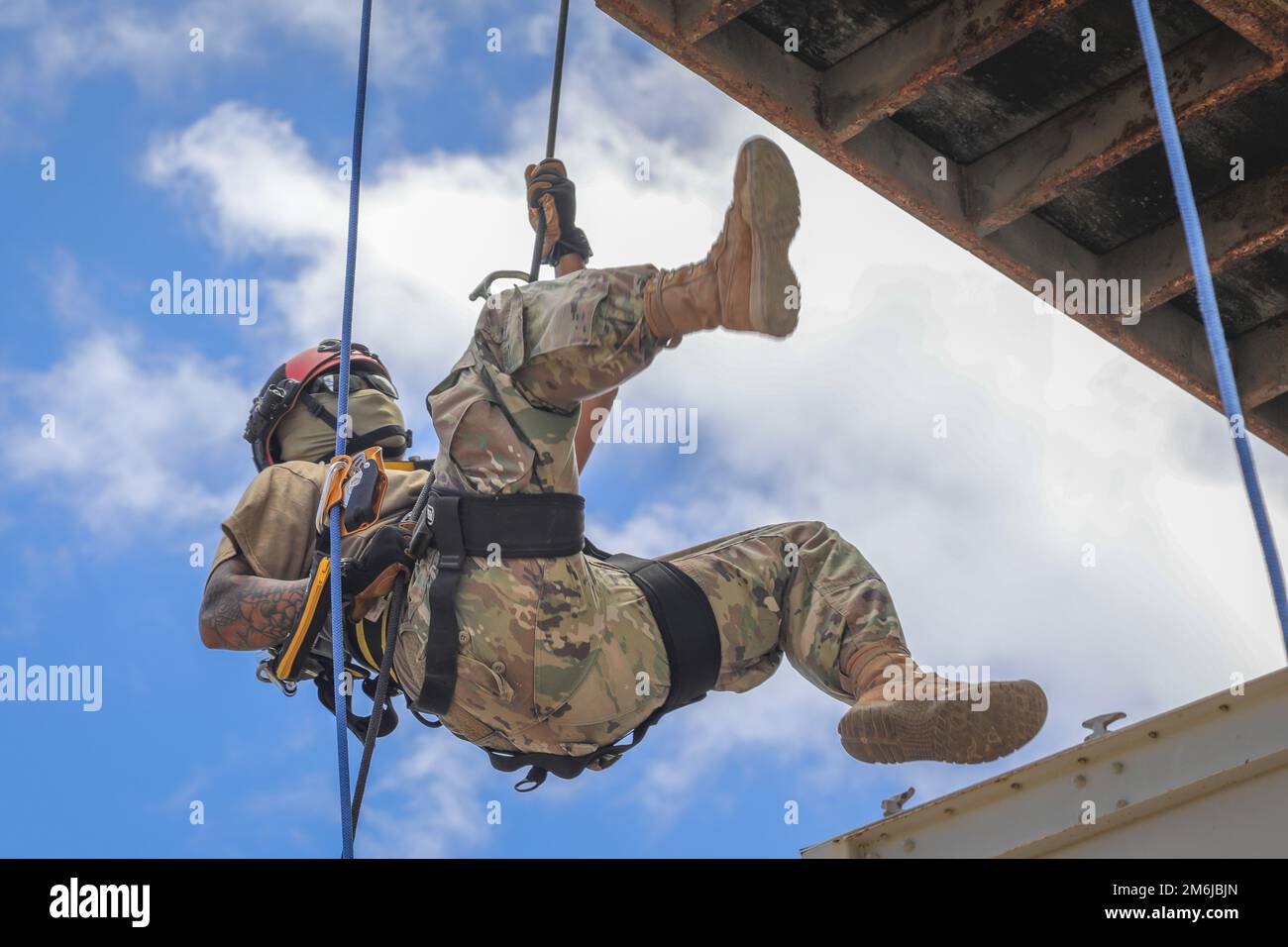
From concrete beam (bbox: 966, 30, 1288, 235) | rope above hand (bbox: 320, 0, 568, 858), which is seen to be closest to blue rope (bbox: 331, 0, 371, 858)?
rope above hand (bbox: 320, 0, 568, 858)

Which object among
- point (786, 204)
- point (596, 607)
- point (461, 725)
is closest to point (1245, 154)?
point (786, 204)

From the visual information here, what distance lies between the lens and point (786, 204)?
5.62 metres

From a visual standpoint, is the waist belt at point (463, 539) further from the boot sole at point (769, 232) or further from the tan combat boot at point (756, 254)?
the boot sole at point (769, 232)

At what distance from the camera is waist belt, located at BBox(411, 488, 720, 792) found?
6.03 m

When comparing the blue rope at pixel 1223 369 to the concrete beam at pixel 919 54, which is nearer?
the blue rope at pixel 1223 369

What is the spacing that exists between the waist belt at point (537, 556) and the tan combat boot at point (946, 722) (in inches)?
28.0

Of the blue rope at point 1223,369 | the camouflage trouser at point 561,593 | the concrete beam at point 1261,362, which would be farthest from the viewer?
the concrete beam at point 1261,362

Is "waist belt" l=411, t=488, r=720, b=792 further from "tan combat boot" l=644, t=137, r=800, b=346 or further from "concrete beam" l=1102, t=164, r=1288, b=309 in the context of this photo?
"concrete beam" l=1102, t=164, r=1288, b=309

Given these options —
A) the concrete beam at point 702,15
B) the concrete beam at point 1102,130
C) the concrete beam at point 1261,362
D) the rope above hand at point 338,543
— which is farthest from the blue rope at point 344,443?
the concrete beam at point 1261,362

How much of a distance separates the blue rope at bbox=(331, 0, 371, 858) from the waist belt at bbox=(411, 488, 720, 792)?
29cm

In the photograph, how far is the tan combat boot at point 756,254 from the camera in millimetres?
5578

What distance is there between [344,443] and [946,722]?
212 cm

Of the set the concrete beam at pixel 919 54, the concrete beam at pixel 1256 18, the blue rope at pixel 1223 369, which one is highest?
the concrete beam at pixel 919 54

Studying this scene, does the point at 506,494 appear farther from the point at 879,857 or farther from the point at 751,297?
the point at 879,857
